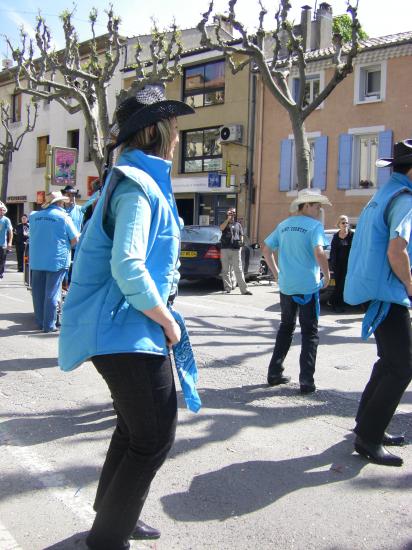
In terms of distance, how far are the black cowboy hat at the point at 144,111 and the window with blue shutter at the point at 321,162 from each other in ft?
65.3

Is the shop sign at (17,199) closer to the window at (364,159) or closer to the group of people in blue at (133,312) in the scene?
the window at (364,159)

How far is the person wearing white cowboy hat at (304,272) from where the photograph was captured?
511 cm

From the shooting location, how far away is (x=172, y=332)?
228 cm

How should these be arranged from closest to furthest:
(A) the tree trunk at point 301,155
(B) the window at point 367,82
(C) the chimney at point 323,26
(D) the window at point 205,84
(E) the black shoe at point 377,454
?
(E) the black shoe at point 377,454
(A) the tree trunk at point 301,155
(B) the window at point 367,82
(D) the window at point 205,84
(C) the chimney at point 323,26

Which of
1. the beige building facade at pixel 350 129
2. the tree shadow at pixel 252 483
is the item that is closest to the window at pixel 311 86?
the beige building facade at pixel 350 129

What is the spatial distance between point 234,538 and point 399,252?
1813 mm

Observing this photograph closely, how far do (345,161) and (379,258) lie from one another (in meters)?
18.5

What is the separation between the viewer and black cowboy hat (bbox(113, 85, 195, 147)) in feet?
7.85

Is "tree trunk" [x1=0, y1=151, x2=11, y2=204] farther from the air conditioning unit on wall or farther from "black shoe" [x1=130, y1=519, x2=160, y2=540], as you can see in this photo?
"black shoe" [x1=130, y1=519, x2=160, y2=540]

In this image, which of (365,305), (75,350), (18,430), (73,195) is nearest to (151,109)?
(75,350)

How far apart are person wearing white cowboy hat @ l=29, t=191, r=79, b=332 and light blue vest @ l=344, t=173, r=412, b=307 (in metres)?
4.92

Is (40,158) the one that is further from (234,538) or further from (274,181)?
(234,538)

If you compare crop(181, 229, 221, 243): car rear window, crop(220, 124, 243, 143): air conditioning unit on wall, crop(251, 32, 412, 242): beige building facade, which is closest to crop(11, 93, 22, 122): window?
crop(220, 124, 243, 143): air conditioning unit on wall

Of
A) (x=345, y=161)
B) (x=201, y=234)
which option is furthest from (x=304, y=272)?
(x=345, y=161)
